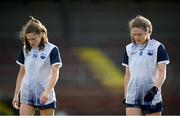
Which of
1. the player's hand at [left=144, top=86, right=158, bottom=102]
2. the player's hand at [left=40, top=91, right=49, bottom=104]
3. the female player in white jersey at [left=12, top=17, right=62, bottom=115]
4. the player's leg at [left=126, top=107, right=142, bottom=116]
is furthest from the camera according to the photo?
the female player in white jersey at [left=12, top=17, right=62, bottom=115]

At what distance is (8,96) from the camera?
55.6 feet

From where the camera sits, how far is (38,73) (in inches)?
283

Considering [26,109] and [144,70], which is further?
[26,109]

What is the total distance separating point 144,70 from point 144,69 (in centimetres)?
1

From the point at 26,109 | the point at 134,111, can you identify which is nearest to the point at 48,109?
the point at 26,109

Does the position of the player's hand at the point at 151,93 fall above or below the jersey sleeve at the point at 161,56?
below

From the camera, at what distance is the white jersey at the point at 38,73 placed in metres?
7.20

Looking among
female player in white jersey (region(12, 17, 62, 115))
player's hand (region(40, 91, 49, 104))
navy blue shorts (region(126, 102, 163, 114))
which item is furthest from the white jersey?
navy blue shorts (region(126, 102, 163, 114))

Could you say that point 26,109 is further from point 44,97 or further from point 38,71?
point 38,71

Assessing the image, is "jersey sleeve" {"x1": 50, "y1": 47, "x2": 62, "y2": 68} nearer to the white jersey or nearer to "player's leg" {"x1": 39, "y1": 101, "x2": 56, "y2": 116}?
the white jersey

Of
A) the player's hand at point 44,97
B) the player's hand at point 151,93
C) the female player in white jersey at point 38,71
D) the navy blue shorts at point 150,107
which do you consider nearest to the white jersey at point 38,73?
the female player in white jersey at point 38,71

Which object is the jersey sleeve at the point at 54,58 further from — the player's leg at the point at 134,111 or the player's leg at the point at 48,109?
the player's leg at the point at 134,111

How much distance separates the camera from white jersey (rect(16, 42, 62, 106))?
720 cm

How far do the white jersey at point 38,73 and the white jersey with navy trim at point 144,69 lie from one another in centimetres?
95
